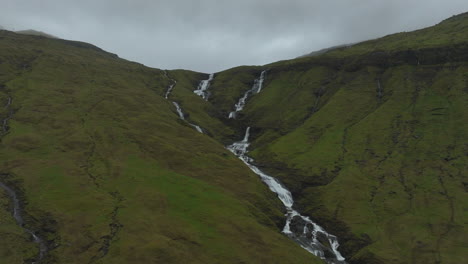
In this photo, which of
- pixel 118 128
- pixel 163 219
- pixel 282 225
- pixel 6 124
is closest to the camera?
pixel 163 219

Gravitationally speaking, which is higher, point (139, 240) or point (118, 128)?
point (118, 128)

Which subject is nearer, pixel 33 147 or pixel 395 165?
pixel 33 147

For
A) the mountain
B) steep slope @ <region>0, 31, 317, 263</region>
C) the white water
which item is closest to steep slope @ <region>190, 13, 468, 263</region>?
the mountain

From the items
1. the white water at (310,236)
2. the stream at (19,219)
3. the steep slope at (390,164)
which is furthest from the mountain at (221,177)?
the white water at (310,236)

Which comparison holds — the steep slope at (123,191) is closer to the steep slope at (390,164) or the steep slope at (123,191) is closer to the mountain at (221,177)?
the mountain at (221,177)

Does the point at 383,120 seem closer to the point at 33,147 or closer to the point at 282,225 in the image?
the point at 282,225

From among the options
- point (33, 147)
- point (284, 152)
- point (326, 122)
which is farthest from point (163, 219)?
→ point (326, 122)
